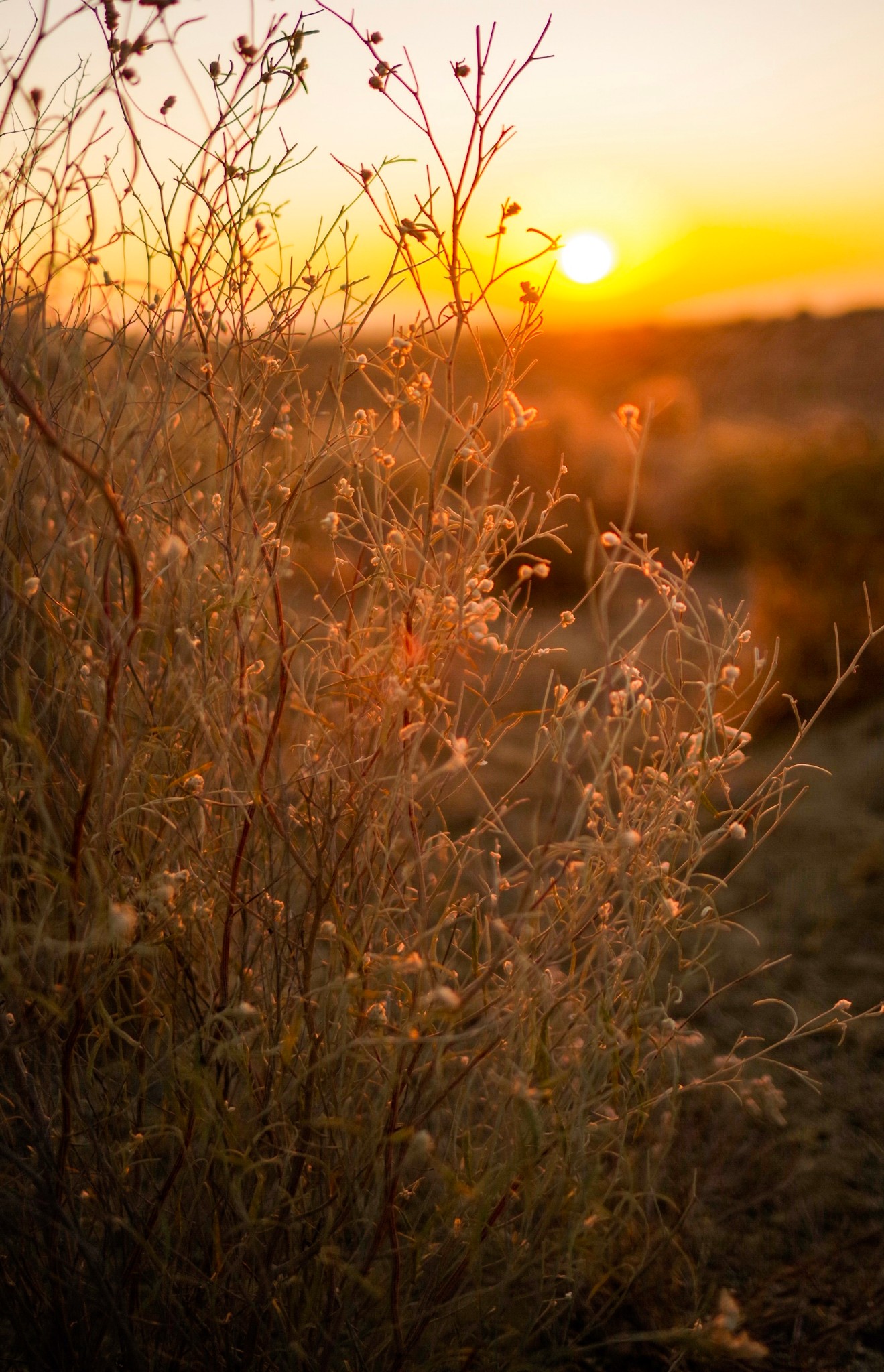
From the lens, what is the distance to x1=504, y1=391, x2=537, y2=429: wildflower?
1247mm

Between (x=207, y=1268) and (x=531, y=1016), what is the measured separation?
0.56 metres

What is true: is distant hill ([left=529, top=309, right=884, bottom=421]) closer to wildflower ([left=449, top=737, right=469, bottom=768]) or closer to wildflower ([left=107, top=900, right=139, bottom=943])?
wildflower ([left=449, top=737, right=469, bottom=768])

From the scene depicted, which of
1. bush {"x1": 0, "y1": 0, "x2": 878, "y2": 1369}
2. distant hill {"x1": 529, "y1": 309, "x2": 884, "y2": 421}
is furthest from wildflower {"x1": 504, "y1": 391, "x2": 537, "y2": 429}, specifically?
distant hill {"x1": 529, "y1": 309, "x2": 884, "y2": 421}

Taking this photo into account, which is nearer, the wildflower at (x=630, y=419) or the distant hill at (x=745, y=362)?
the wildflower at (x=630, y=419)

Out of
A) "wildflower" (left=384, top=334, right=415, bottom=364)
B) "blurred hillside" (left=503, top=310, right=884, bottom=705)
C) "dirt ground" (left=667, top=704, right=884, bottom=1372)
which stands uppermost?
"wildflower" (left=384, top=334, right=415, bottom=364)

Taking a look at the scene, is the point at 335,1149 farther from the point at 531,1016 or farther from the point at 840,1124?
the point at 840,1124

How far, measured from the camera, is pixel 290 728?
1575mm

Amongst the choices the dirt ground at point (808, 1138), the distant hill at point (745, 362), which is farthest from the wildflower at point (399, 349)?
the distant hill at point (745, 362)

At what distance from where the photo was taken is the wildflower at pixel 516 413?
4.09 feet

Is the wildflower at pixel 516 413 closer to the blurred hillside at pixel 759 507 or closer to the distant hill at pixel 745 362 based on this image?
the blurred hillside at pixel 759 507

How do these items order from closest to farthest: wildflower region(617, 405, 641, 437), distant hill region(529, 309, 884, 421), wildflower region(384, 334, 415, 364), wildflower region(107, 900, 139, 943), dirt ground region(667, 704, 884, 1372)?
wildflower region(107, 900, 139, 943)
wildflower region(617, 405, 641, 437)
wildflower region(384, 334, 415, 364)
dirt ground region(667, 704, 884, 1372)
distant hill region(529, 309, 884, 421)

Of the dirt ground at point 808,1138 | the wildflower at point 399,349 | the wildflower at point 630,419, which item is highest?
the wildflower at point 399,349

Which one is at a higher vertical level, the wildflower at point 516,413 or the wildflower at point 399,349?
the wildflower at point 399,349

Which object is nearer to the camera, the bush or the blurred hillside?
the bush
